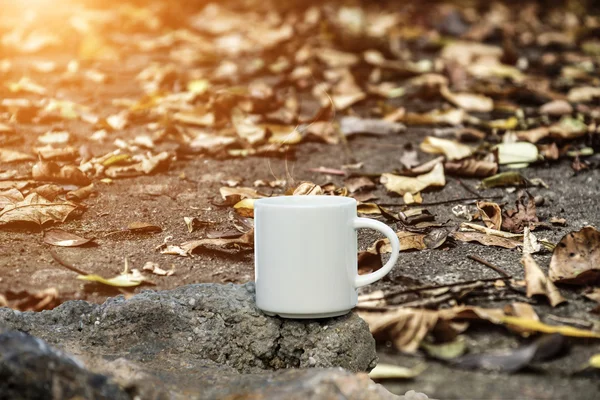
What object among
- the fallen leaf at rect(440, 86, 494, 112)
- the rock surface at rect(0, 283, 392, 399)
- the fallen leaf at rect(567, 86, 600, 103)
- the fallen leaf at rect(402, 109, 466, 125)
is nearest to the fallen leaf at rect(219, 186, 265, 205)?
the rock surface at rect(0, 283, 392, 399)

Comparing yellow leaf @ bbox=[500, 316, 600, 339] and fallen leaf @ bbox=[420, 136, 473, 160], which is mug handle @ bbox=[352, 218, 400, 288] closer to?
yellow leaf @ bbox=[500, 316, 600, 339]

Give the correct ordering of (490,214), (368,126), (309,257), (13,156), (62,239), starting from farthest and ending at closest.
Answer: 1. (368,126)
2. (13,156)
3. (490,214)
4. (62,239)
5. (309,257)

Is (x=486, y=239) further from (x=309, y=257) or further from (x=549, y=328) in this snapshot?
(x=309, y=257)

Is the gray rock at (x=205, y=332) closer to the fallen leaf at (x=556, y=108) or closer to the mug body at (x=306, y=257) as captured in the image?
the mug body at (x=306, y=257)

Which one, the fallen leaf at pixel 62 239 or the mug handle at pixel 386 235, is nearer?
the mug handle at pixel 386 235

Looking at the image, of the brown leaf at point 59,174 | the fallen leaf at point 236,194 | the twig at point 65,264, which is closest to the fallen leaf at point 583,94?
the fallen leaf at point 236,194

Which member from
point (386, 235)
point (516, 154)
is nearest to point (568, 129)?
point (516, 154)

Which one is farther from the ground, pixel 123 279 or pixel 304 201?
pixel 304 201

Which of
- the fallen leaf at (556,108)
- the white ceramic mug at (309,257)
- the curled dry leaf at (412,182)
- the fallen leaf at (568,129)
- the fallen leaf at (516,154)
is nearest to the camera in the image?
the white ceramic mug at (309,257)

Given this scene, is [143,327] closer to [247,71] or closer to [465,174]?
[465,174]
